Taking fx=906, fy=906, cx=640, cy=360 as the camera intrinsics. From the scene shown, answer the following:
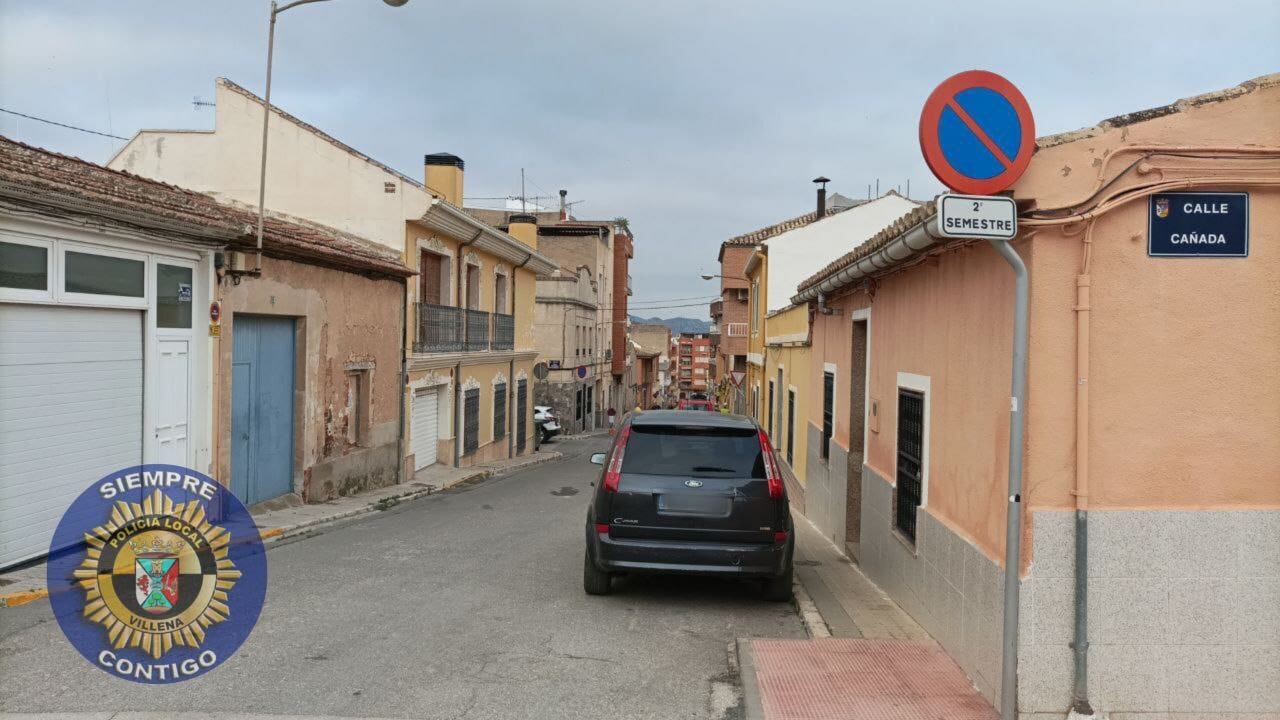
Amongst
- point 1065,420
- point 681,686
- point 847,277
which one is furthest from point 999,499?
point 847,277


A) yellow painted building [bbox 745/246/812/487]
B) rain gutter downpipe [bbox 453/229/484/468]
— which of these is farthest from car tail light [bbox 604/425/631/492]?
rain gutter downpipe [bbox 453/229/484/468]

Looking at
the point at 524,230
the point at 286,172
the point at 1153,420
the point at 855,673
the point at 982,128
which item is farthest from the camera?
the point at 524,230

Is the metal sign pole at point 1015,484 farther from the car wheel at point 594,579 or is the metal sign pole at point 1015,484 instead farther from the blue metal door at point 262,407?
the blue metal door at point 262,407

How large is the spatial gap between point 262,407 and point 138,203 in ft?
11.6

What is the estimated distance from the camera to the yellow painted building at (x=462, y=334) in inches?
690

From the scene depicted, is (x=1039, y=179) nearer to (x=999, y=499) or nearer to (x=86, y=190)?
(x=999, y=499)

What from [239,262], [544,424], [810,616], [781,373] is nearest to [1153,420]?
[810,616]

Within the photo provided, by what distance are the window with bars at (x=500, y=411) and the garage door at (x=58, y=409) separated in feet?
48.3

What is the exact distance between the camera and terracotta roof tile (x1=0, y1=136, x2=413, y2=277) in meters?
7.65

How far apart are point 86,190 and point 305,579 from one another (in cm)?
424

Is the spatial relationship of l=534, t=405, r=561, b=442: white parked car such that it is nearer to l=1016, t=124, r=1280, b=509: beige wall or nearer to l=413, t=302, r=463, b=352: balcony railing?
l=413, t=302, r=463, b=352: balcony railing

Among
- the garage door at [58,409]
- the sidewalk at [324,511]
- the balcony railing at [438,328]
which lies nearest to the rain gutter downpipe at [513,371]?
the sidewalk at [324,511]

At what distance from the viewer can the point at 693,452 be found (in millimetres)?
7070

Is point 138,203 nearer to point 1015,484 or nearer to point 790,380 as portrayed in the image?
point 1015,484
